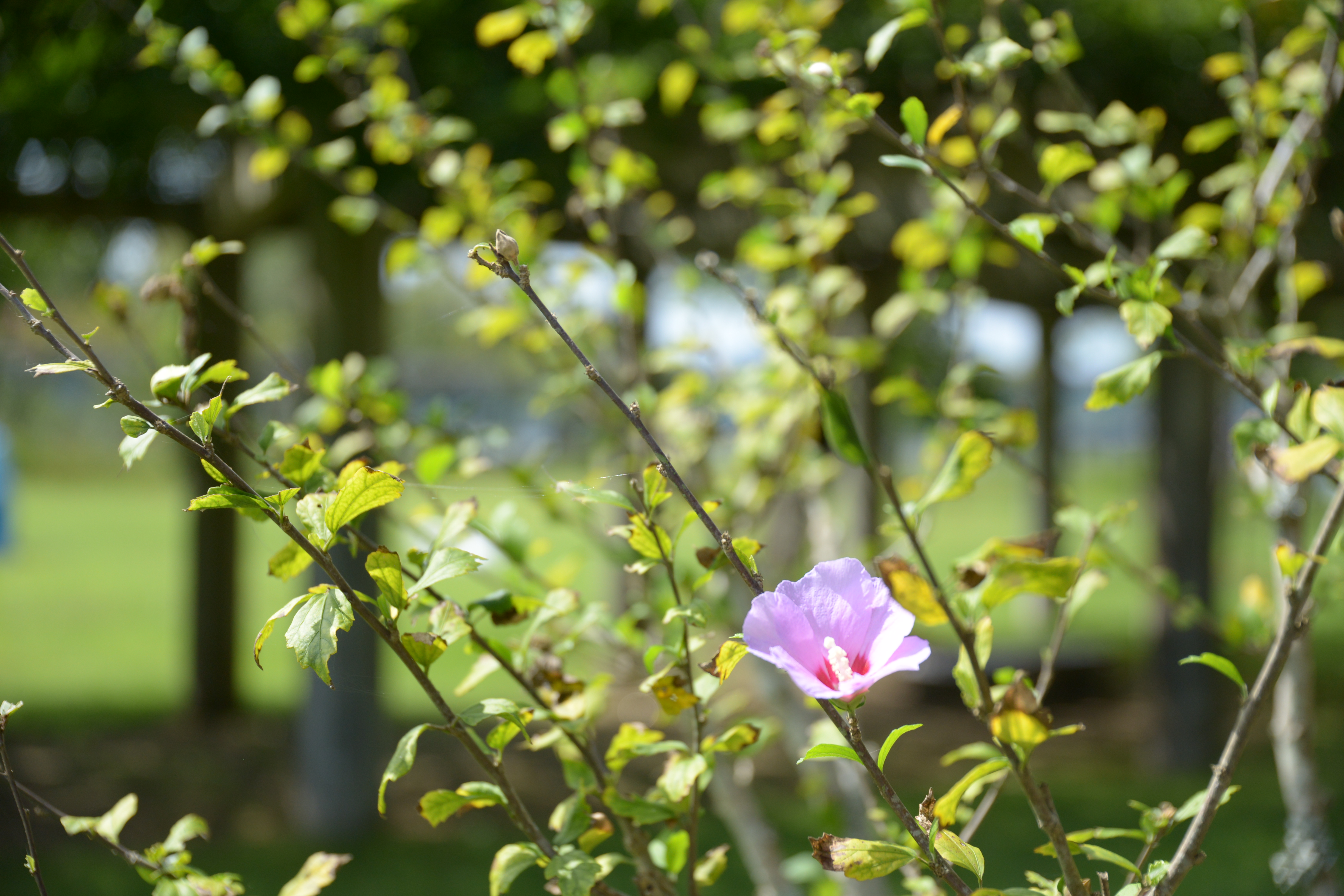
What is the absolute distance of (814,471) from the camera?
160 cm

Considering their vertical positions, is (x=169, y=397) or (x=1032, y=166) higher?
(x=169, y=397)

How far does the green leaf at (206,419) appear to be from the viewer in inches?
19.5

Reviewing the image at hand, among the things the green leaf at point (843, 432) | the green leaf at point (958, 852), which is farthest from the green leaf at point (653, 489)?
the green leaf at point (958, 852)

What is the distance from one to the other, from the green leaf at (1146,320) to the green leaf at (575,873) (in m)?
0.46

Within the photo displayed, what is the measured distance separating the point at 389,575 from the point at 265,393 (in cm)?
17

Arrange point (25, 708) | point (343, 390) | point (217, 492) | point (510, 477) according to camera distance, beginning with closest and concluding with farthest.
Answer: point (217, 492), point (343, 390), point (510, 477), point (25, 708)

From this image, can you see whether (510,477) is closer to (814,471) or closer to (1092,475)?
(814,471)

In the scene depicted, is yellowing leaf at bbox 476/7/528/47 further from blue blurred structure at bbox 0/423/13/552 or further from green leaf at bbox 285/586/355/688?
blue blurred structure at bbox 0/423/13/552

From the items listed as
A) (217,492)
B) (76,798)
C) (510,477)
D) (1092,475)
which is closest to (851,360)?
(510,477)

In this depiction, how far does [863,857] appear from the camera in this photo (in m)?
0.50

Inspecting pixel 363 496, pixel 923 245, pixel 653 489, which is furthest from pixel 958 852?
pixel 923 245

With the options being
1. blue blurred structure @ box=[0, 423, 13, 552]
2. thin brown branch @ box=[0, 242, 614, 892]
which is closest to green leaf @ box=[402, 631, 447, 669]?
thin brown branch @ box=[0, 242, 614, 892]

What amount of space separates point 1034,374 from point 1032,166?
386cm

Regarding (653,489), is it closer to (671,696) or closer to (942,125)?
(671,696)
